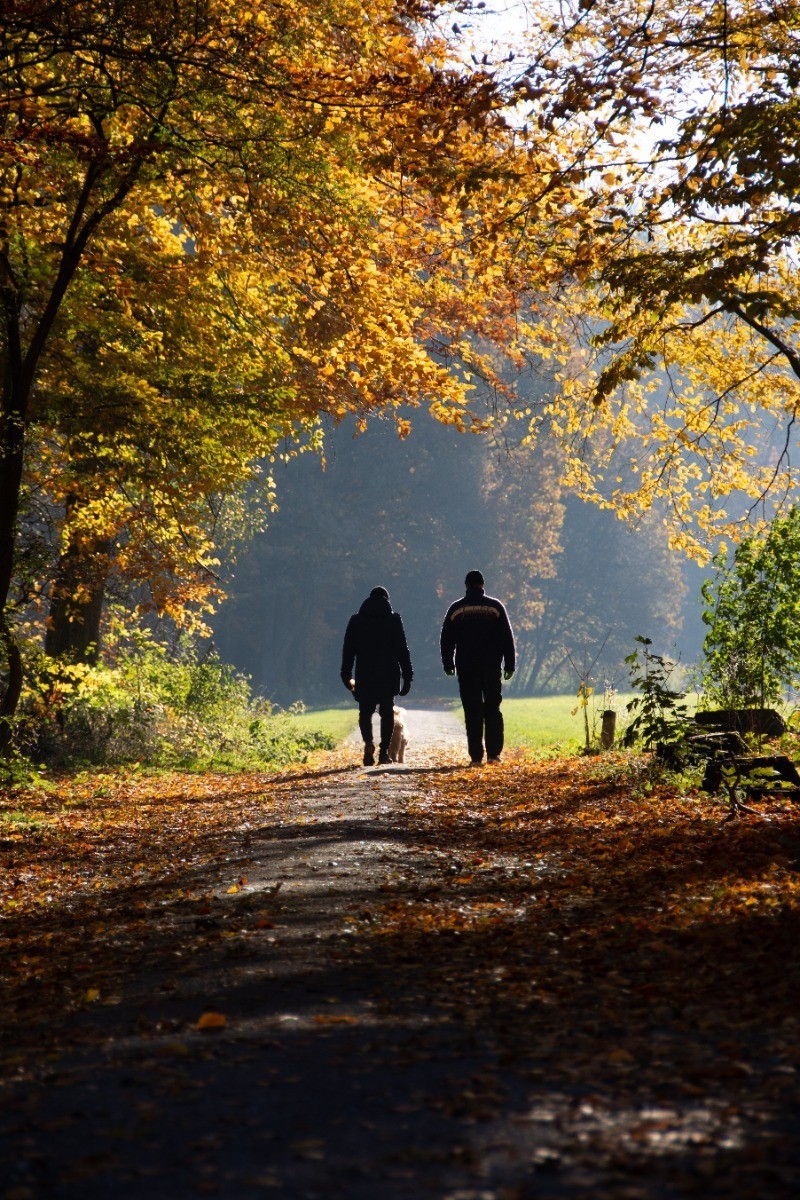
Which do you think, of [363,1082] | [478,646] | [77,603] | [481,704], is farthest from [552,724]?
[363,1082]

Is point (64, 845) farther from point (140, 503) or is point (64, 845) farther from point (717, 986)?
point (140, 503)

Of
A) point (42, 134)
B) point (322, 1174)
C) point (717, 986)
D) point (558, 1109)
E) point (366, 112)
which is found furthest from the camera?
point (366, 112)

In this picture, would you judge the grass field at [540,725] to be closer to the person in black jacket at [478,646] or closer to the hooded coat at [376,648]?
the person in black jacket at [478,646]

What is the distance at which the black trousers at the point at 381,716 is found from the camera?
14.2 meters

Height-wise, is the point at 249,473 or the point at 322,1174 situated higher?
the point at 249,473

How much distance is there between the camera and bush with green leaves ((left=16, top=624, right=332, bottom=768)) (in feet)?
47.8

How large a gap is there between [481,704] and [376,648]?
157 centimetres

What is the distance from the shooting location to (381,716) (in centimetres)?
1423

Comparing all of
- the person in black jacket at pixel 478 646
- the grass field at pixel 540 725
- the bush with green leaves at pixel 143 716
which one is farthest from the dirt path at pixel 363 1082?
the grass field at pixel 540 725

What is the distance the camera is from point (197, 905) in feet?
19.7

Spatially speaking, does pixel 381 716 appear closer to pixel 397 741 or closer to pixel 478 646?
pixel 397 741

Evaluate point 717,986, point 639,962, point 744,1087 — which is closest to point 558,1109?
point 744,1087

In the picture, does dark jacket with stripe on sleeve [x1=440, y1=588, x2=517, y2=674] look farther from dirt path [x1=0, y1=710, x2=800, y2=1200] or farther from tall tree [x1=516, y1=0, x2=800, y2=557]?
dirt path [x1=0, y1=710, x2=800, y2=1200]

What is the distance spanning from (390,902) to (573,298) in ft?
38.7
